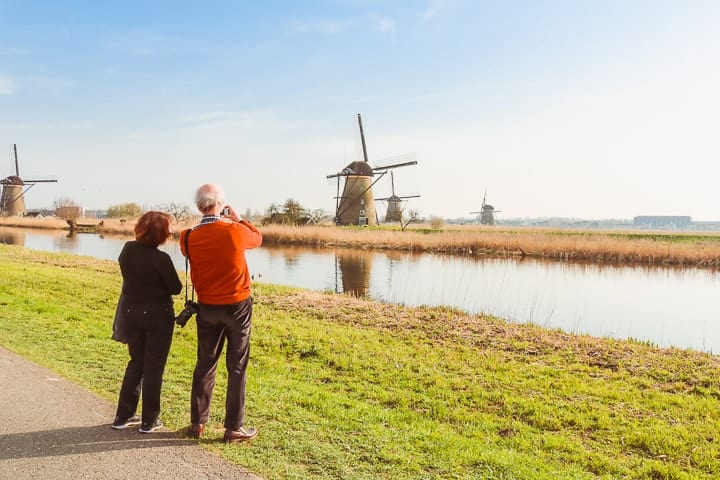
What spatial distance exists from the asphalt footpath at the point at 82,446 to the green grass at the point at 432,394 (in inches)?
8.7

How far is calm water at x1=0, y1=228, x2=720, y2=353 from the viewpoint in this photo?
41.3ft

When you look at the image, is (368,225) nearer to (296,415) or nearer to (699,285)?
(699,285)

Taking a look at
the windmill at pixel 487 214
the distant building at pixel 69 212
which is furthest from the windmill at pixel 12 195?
the windmill at pixel 487 214

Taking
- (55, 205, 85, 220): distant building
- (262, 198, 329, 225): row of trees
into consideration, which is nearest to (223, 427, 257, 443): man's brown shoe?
(262, 198, 329, 225): row of trees

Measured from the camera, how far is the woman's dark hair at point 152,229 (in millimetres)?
3969

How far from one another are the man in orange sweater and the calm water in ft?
29.4

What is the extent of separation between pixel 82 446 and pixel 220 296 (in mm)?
1354

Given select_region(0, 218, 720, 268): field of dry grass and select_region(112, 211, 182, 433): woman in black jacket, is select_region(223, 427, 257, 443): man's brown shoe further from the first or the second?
select_region(0, 218, 720, 268): field of dry grass

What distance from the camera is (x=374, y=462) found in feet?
12.2

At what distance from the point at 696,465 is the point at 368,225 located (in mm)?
46929

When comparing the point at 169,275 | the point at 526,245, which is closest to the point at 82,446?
the point at 169,275

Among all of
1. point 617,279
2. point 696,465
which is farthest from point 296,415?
point 617,279

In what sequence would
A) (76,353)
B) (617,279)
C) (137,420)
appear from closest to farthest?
Answer: (137,420)
(76,353)
(617,279)

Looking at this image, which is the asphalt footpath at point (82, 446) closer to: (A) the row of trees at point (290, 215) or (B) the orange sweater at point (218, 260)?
(B) the orange sweater at point (218, 260)
